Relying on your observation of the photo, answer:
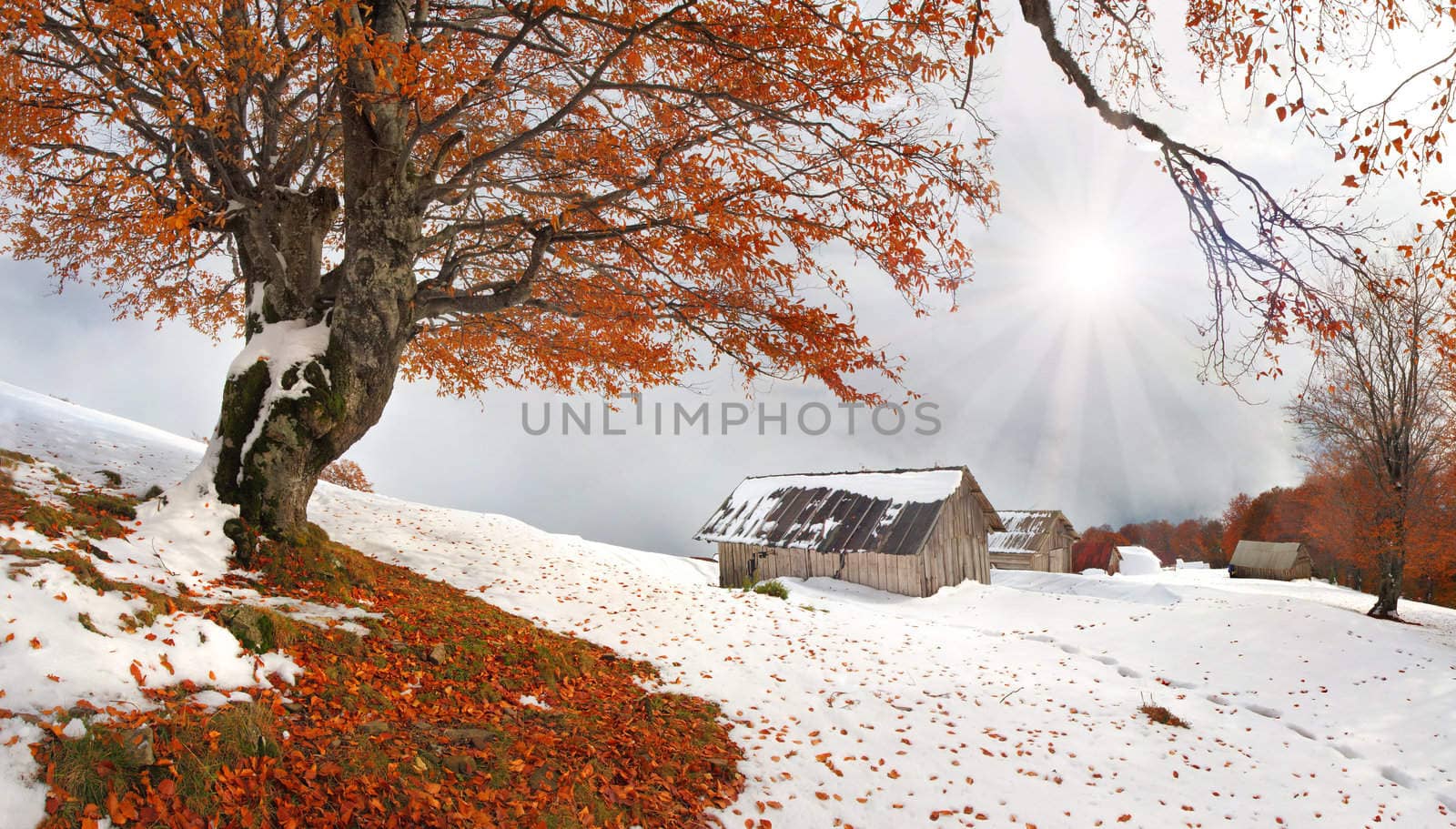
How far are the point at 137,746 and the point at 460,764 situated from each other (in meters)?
1.87

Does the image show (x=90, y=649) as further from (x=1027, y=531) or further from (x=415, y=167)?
(x=1027, y=531)

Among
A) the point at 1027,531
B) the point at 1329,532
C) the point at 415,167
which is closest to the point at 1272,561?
the point at 1329,532

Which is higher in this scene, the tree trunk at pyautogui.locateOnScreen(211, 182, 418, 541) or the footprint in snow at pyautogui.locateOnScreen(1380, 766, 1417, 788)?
the tree trunk at pyautogui.locateOnScreen(211, 182, 418, 541)

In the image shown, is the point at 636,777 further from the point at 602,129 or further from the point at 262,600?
the point at 602,129

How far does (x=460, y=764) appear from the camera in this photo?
4.83 metres

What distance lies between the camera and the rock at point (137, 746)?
3.75 metres

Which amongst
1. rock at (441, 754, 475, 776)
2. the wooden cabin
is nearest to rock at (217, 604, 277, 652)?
rock at (441, 754, 475, 776)

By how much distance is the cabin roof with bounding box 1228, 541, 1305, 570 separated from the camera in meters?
48.0

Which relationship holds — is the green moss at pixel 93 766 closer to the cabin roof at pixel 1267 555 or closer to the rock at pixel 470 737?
the rock at pixel 470 737

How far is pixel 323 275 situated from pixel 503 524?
414 inches

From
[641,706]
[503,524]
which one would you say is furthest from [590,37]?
[503,524]

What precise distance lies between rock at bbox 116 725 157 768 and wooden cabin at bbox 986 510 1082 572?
1488 inches

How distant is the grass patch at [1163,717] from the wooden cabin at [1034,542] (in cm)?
2828

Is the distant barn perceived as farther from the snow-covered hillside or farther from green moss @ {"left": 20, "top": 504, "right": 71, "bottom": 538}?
green moss @ {"left": 20, "top": 504, "right": 71, "bottom": 538}
